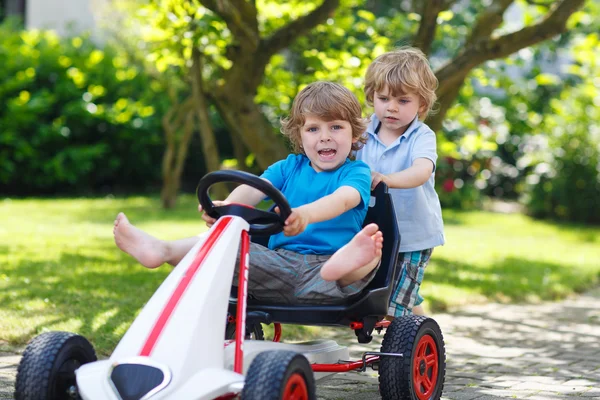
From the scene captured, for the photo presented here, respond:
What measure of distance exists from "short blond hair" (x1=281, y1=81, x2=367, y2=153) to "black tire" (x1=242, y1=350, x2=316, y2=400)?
41.7 inches

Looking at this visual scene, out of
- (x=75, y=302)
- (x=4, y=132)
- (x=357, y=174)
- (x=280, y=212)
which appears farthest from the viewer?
(x=4, y=132)

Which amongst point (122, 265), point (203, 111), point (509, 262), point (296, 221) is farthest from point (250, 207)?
point (509, 262)

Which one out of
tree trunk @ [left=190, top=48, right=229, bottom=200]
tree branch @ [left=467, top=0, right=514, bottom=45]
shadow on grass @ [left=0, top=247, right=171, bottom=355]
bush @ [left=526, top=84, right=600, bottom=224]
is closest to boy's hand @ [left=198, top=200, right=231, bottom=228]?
shadow on grass @ [left=0, top=247, right=171, bottom=355]

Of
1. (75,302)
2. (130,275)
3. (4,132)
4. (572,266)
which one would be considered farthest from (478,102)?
(75,302)

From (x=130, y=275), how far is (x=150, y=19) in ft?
7.51

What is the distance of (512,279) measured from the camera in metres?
7.87

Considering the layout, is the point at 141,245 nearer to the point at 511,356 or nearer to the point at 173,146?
the point at 511,356

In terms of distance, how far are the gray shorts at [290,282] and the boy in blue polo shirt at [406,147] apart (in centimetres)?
61

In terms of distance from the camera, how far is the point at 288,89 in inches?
290

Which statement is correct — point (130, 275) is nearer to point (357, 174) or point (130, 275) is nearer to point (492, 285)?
point (492, 285)

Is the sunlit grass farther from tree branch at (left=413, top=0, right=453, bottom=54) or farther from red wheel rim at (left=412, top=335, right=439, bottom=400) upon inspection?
red wheel rim at (left=412, top=335, right=439, bottom=400)

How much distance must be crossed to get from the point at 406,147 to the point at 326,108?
0.61 metres

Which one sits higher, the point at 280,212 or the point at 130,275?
the point at 280,212

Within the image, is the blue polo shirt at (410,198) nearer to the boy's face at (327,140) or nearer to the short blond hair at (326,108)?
the short blond hair at (326,108)
